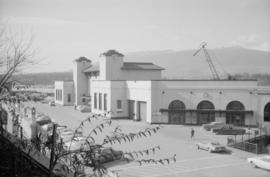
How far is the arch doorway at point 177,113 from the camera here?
3297 centimetres

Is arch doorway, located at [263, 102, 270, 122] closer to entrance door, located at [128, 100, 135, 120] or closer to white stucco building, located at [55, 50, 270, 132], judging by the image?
white stucco building, located at [55, 50, 270, 132]

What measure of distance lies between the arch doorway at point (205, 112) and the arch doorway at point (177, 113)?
174cm

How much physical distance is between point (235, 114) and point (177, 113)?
6.24 meters

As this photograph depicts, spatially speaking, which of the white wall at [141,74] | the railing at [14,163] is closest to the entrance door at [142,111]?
the white wall at [141,74]

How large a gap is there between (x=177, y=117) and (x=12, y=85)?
28558mm

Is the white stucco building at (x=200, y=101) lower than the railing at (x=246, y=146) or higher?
higher

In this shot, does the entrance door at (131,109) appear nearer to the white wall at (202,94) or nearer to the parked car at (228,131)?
the white wall at (202,94)

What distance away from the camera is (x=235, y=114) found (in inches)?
1270

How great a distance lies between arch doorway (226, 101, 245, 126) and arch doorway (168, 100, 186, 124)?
483cm

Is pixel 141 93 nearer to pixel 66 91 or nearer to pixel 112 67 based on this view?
pixel 112 67

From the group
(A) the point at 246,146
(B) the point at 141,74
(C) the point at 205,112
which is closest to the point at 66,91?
(B) the point at 141,74

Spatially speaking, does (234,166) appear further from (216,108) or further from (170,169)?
(216,108)

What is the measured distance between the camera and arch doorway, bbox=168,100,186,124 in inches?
1298

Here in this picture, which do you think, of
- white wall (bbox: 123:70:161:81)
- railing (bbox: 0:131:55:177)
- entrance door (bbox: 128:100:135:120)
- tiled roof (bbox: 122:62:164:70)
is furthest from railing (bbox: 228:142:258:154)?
tiled roof (bbox: 122:62:164:70)
